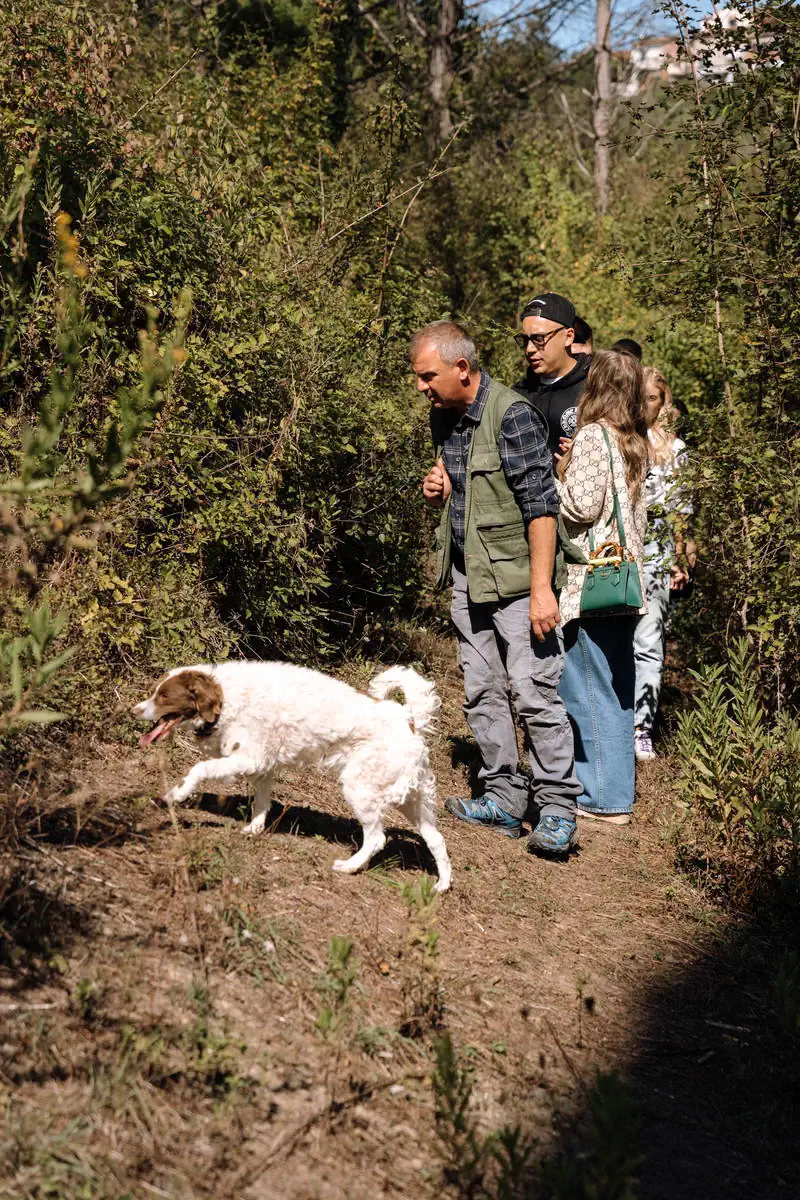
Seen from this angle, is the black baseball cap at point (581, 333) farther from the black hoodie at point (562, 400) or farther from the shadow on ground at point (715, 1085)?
the shadow on ground at point (715, 1085)

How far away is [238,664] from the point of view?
14.8 feet

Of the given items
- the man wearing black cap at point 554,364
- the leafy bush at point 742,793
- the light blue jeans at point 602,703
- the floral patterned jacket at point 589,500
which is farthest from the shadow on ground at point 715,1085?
the man wearing black cap at point 554,364

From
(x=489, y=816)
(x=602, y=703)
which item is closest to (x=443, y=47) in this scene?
(x=602, y=703)

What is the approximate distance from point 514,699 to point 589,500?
1.09 meters

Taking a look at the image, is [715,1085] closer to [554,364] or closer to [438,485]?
[438,485]

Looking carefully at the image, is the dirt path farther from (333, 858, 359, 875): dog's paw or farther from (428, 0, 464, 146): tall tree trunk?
(428, 0, 464, 146): tall tree trunk

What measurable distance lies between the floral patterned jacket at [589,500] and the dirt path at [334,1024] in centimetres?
155

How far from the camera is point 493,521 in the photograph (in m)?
4.99

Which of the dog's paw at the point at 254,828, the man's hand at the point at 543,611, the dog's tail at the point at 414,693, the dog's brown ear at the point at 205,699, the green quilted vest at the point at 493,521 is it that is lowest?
the dog's paw at the point at 254,828

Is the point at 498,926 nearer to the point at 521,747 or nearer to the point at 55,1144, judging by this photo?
the point at 55,1144

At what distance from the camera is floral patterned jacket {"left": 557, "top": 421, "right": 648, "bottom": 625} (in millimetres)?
5489

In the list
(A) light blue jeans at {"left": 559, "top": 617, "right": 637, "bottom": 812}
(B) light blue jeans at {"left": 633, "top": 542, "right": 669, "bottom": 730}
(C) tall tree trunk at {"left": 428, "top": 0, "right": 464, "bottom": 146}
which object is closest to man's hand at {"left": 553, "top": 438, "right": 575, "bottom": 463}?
(A) light blue jeans at {"left": 559, "top": 617, "right": 637, "bottom": 812}

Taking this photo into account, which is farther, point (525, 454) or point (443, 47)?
point (443, 47)

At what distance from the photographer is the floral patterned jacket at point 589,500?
549cm
